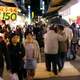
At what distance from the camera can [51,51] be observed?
39.9 feet

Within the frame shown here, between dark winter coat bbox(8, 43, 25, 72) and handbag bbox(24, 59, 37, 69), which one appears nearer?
dark winter coat bbox(8, 43, 25, 72)

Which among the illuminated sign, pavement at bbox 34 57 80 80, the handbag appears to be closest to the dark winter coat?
the handbag

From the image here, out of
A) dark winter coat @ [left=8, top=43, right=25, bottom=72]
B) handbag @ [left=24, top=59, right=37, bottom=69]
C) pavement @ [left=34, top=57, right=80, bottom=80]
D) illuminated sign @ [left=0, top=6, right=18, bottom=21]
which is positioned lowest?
pavement @ [left=34, top=57, right=80, bottom=80]

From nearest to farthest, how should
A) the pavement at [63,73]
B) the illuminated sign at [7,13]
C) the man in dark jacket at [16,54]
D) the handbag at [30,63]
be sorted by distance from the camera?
the man in dark jacket at [16,54] → the handbag at [30,63] → the pavement at [63,73] → the illuminated sign at [7,13]

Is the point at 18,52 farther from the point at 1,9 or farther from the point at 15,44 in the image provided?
the point at 1,9

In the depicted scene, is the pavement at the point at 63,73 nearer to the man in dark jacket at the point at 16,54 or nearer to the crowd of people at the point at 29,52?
the crowd of people at the point at 29,52

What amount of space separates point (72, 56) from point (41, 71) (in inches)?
139

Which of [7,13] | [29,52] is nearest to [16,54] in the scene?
[29,52]

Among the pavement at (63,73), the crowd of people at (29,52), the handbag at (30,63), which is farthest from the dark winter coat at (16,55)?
the pavement at (63,73)

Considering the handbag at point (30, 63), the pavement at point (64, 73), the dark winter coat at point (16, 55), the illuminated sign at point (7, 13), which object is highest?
the illuminated sign at point (7, 13)

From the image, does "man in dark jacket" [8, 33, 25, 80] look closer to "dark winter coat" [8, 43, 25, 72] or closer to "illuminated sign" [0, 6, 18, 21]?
"dark winter coat" [8, 43, 25, 72]

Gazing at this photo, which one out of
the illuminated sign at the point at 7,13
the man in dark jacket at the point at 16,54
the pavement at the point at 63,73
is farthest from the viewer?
the illuminated sign at the point at 7,13

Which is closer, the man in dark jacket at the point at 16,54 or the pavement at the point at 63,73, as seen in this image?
the man in dark jacket at the point at 16,54

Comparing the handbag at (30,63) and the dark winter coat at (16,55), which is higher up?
the dark winter coat at (16,55)
